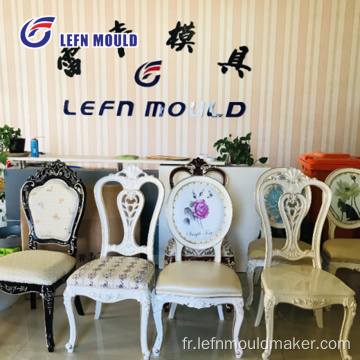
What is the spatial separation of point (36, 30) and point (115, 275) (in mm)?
3940

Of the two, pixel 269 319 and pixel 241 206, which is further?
pixel 241 206

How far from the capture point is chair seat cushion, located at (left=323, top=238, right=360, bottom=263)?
101 inches

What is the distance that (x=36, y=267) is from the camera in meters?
2.30

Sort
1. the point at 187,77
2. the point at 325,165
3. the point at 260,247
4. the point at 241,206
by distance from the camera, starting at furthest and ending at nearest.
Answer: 1. the point at 187,77
2. the point at 325,165
3. the point at 241,206
4. the point at 260,247

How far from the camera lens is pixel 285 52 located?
458 centimetres

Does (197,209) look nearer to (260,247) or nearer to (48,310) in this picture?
(260,247)

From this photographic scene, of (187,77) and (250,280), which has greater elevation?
(187,77)

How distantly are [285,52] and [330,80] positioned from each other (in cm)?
66

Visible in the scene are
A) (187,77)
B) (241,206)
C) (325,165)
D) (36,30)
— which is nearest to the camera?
(241,206)

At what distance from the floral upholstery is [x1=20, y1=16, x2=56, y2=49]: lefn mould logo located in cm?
297

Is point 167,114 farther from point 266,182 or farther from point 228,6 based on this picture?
point 266,182

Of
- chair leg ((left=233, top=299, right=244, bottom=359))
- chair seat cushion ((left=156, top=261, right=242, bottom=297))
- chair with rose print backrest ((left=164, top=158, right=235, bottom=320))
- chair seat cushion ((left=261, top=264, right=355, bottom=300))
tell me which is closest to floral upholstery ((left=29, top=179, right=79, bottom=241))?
chair with rose print backrest ((left=164, top=158, right=235, bottom=320))

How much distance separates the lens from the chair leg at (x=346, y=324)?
2061 mm

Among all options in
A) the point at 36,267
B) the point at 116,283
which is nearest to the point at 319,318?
the point at 116,283
